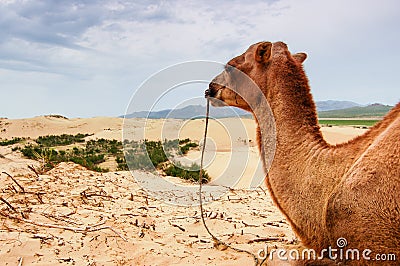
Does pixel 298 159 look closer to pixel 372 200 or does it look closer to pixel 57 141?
pixel 372 200

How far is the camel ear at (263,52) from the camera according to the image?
3447 mm

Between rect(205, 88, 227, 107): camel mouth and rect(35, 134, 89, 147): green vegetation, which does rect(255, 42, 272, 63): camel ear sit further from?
rect(35, 134, 89, 147): green vegetation

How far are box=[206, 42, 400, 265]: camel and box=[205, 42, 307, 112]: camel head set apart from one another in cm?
1

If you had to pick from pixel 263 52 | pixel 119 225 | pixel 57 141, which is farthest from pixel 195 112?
pixel 57 141

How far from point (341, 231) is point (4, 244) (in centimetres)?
356

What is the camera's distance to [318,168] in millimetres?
2902

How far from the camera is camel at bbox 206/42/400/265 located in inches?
96.8

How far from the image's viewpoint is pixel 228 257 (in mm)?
4094

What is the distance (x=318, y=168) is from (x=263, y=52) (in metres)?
1.29

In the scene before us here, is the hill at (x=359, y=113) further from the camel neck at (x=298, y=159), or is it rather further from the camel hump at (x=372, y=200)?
the camel hump at (x=372, y=200)

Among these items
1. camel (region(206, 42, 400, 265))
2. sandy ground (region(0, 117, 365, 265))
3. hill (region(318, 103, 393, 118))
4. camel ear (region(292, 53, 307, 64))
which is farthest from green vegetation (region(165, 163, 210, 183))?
hill (region(318, 103, 393, 118))

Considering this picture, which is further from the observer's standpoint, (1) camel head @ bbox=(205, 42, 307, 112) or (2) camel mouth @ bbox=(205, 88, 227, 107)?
(2) camel mouth @ bbox=(205, 88, 227, 107)

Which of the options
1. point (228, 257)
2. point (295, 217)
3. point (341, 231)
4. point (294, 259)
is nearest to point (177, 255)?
point (228, 257)

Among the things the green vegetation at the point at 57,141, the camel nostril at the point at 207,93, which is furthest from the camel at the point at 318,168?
the green vegetation at the point at 57,141
